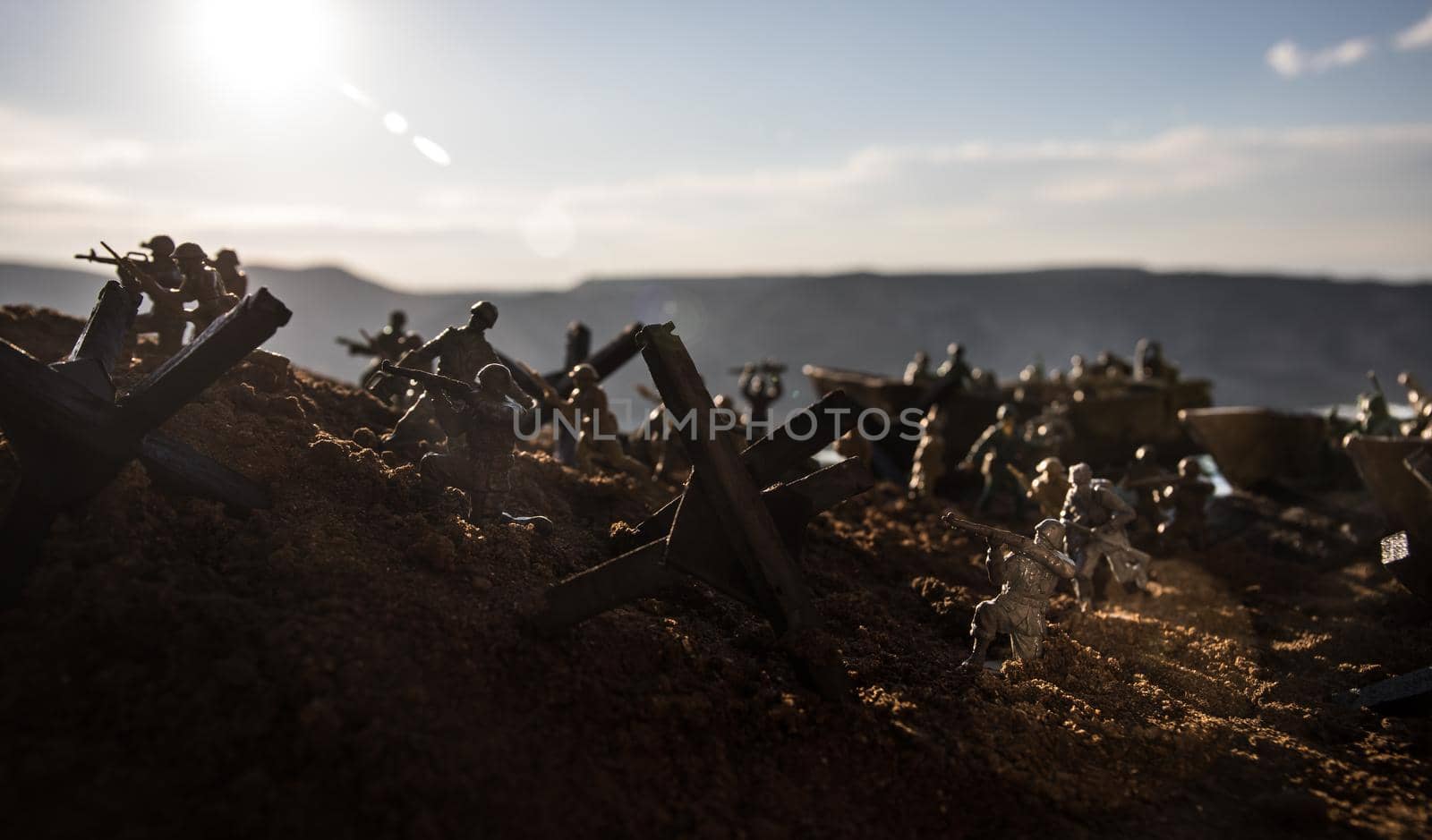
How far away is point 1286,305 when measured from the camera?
5328 centimetres

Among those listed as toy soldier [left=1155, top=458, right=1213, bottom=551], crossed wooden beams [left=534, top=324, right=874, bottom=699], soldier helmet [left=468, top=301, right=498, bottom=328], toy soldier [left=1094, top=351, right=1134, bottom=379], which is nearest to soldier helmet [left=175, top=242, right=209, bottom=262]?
soldier helmet [left=468, top=301, right=498, bottom=328]

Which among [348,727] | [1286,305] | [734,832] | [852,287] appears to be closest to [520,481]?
[348,727]

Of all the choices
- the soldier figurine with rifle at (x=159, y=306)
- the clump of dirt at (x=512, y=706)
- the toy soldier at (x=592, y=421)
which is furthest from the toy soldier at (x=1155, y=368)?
the soldier figurine with rifle at (x=159, y=306)

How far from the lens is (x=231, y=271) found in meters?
8.84

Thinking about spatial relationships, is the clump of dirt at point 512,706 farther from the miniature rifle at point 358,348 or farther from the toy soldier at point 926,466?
the toy soldier at point 926,466

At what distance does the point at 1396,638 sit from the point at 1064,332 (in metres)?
52.5

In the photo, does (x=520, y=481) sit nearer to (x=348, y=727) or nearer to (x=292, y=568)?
(x=292, y=568)

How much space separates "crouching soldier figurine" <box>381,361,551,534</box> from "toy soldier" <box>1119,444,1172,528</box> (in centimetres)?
894

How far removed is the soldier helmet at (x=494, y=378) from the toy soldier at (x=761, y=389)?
769 cm

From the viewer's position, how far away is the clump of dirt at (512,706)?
12.7ft

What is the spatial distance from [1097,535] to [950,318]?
52.8m

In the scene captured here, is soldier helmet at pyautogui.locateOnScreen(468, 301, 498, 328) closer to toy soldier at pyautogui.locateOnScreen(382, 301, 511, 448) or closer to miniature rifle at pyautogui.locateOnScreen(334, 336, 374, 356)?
toy soldier at pyautogui.locateOnScreen(382, 301, 511, 448)

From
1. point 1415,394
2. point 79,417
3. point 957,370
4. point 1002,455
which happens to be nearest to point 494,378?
point 79,417

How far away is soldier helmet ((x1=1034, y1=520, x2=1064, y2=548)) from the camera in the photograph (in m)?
6.46
